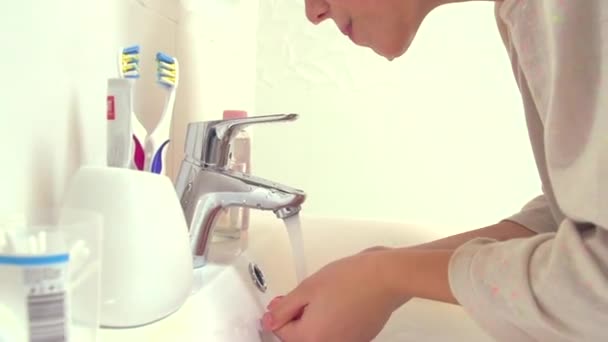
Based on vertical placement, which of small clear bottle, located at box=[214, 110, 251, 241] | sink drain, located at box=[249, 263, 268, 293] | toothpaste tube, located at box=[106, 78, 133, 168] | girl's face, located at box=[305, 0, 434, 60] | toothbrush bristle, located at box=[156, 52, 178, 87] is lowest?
sink drain, located at box=[249, 263, 268, 293]

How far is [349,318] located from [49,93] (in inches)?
10.7

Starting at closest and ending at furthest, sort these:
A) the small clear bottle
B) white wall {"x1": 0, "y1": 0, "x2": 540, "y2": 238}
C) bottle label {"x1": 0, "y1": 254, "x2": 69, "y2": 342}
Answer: bottle label {"x1": 0, "y1": 254, "x2": 69, "y2": 342}
the small clear bottle
white wall {"x1": 0, "y1": 0, "x2": 540, "y2": 238}

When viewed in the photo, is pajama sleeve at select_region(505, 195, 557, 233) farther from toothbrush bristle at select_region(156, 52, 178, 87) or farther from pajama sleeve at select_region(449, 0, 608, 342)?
toothbrush bristle at select_region(156, 52, 178, 87)

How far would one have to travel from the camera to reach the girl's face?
1.66ft

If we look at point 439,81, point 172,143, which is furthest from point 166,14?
point 439,81

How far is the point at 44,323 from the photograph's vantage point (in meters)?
0.27

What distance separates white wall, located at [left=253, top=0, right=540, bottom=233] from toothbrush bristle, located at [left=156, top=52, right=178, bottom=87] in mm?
637

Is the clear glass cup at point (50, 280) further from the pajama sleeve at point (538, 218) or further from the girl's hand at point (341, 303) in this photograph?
the pajama sleeve at point (538, 218)

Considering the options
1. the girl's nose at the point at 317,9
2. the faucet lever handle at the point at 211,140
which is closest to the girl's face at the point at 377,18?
the girl's nose at the point at 317,9

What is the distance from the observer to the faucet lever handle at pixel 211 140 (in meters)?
0.50

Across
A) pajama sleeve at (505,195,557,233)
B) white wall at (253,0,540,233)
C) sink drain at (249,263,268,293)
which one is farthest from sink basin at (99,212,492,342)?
white wall at (253,0,540,233)

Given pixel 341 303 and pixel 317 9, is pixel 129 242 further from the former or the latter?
pixel 317 9

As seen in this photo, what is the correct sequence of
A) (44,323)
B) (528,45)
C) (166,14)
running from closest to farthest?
1. (44,323)
2. (528,45)
3. (166,14)

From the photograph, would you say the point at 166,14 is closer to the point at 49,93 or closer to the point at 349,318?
the point at 49,93
